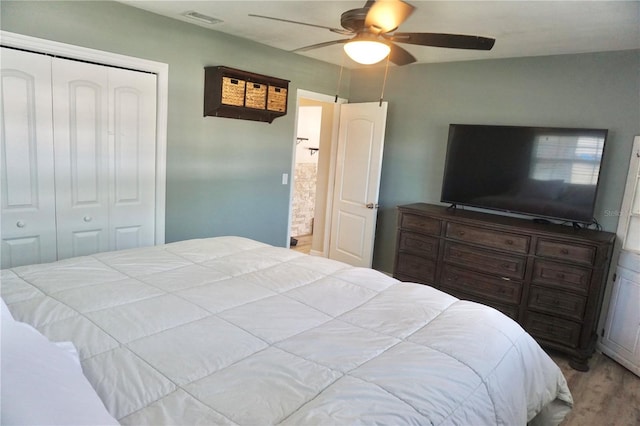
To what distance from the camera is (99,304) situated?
1633mm

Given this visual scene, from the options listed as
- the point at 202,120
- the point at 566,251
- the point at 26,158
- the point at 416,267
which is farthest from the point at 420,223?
the point at 26,158

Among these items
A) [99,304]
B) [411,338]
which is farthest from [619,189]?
[99,304]

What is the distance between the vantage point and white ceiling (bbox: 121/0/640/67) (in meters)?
2.45

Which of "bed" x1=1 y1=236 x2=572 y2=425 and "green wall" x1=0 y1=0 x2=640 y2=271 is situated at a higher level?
"green wall" x1=0 y1=0 x2=640 y2=271

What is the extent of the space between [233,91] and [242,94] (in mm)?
98

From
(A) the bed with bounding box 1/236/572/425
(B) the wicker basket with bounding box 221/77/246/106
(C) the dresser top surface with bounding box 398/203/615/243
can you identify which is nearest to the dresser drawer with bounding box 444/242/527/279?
(C) the dresser top surface with bounding box 398/203/615/243

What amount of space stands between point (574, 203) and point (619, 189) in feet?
1.13

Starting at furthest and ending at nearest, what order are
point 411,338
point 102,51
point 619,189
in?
1. point 619,189
2. point 102,51
3. point 411,338

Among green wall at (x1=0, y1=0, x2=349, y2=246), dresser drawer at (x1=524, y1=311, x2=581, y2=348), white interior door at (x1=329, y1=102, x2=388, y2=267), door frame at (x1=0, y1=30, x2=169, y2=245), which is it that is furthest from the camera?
white interior door at (x1=329, y1=102, x2=388, y2=267)

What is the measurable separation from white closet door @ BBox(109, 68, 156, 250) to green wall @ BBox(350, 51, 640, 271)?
2.49m

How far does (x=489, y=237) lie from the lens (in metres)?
3.43

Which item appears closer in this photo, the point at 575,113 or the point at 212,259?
the point at 212,259

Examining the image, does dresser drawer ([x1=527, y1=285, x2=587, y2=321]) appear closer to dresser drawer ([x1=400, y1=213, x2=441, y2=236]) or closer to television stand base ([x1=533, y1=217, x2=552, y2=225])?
television stand base ([x1=533, y1=217, x2=552, y2=225])

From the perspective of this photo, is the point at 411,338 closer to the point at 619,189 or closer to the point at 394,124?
the point at 619,189
